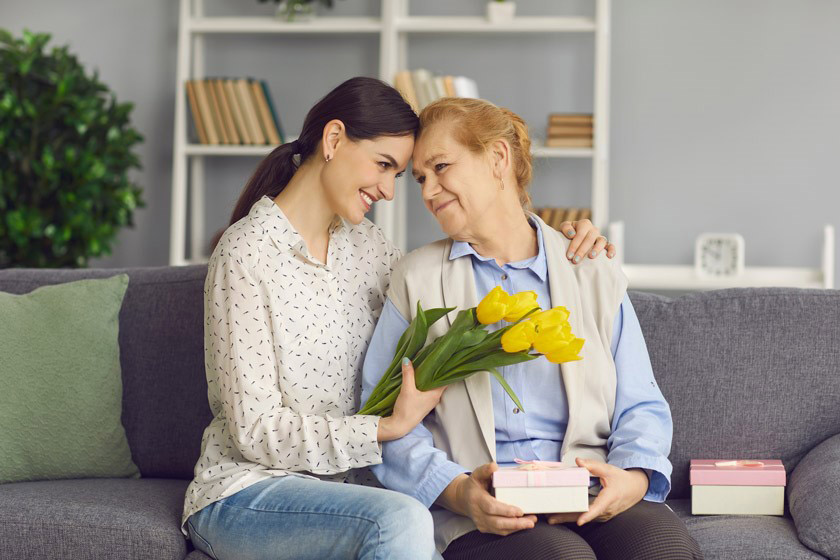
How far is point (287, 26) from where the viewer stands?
4246 mm

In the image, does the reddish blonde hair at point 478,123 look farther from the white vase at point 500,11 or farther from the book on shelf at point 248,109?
the book on shelf at point 248,109

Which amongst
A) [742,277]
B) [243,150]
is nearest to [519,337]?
[742,277]

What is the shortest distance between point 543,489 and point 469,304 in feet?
1.38

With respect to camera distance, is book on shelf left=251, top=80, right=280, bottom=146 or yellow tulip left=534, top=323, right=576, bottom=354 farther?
book on shelf left=251, top=80, right=280, bottom=146

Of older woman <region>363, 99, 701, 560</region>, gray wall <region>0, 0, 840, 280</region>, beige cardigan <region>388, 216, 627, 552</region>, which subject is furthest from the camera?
gray wall <region>0, 0, 840, 280</region>

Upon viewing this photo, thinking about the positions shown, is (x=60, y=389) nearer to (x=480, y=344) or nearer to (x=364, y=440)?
(x=364, y=440)

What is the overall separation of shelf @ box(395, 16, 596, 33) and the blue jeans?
8.96 feet

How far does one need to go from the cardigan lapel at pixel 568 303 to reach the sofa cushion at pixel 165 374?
2.76 ft

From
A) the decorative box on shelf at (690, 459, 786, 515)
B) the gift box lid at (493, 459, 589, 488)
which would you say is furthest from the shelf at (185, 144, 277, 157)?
the gift box lid at (493, 459, 589, 488)

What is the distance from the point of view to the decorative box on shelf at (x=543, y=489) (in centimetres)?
166

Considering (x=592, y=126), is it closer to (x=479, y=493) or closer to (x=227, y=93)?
(x=227, y=93)

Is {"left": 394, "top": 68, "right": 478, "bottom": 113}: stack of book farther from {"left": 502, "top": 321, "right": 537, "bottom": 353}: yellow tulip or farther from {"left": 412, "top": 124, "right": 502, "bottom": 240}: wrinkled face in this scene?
A: {"left": 502, "top": 321, "right": 537, "bottom": 353}: yellow tulip

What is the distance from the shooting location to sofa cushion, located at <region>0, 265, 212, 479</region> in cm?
228

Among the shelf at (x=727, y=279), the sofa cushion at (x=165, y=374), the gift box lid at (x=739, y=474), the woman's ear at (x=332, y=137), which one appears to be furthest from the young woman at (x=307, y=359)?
the shelf at (x=727, y=279)
